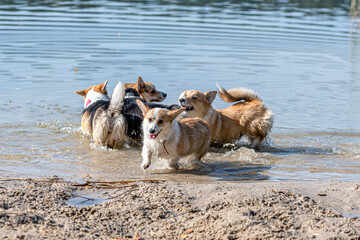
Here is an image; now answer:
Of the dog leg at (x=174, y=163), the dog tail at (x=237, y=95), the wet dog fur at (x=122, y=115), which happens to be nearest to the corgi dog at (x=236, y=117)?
the dog tail at (x=237, y=95)

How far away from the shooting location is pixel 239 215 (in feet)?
12.8

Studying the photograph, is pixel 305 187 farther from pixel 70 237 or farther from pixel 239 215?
pixel 70 237

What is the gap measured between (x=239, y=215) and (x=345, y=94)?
6.61m

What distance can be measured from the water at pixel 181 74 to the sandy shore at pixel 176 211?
2.49 ft

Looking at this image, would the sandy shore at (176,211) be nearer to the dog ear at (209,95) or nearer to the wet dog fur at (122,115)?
the wet dog fur at (122,115)

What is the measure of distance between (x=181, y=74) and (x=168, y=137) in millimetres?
5555

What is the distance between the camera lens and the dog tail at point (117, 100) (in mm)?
6273

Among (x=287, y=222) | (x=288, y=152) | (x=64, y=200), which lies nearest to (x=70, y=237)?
(x=64, y=200)

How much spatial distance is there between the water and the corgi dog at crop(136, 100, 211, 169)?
0.71ft

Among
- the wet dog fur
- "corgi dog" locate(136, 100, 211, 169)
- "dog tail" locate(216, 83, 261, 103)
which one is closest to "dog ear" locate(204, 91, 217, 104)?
"dog tail" locate(216, 83, 261, 103)

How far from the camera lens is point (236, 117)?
7000 mm

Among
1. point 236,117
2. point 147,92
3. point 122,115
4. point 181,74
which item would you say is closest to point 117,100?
point 122,115

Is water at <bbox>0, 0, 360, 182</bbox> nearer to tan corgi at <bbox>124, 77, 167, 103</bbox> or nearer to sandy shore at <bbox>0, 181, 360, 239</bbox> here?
sandy shore at <bbox>0, 181, 360, 239</bbox>

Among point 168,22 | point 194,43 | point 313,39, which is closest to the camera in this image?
point 194,43
